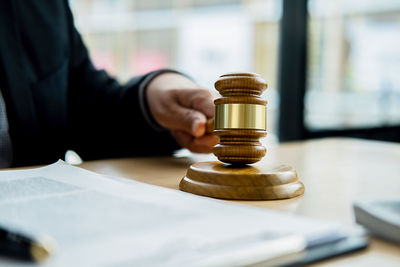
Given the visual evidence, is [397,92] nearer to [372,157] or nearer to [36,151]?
[372,157]

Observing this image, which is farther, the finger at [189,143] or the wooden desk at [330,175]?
the finger at [189,143]

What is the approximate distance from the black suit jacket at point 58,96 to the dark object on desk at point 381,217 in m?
0.55

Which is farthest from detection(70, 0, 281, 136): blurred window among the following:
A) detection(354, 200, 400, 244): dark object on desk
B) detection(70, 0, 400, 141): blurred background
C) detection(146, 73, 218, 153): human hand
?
detection(354, 200, 400, 244): dark object on desk

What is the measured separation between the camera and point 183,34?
22.0ft

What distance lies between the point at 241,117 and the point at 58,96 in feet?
2.21

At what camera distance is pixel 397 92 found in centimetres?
218

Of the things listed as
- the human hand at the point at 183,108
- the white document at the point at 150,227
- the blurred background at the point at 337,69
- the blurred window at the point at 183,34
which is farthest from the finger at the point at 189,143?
the blurred window at the point at 183,34

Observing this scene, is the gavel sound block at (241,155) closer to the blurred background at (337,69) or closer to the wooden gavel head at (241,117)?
the wooden gavel head at (241,117)

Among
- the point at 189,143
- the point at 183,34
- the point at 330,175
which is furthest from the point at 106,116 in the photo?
the point at 183,34

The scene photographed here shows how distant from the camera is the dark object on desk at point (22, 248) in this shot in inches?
9.3

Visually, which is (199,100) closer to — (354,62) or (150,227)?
(150,227)

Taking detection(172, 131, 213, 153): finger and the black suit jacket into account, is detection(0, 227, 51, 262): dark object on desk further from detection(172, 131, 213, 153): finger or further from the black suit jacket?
the black suit jacket

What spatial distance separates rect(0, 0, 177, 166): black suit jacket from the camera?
91 centimetres

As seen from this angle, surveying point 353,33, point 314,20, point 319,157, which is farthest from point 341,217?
point 353,33
